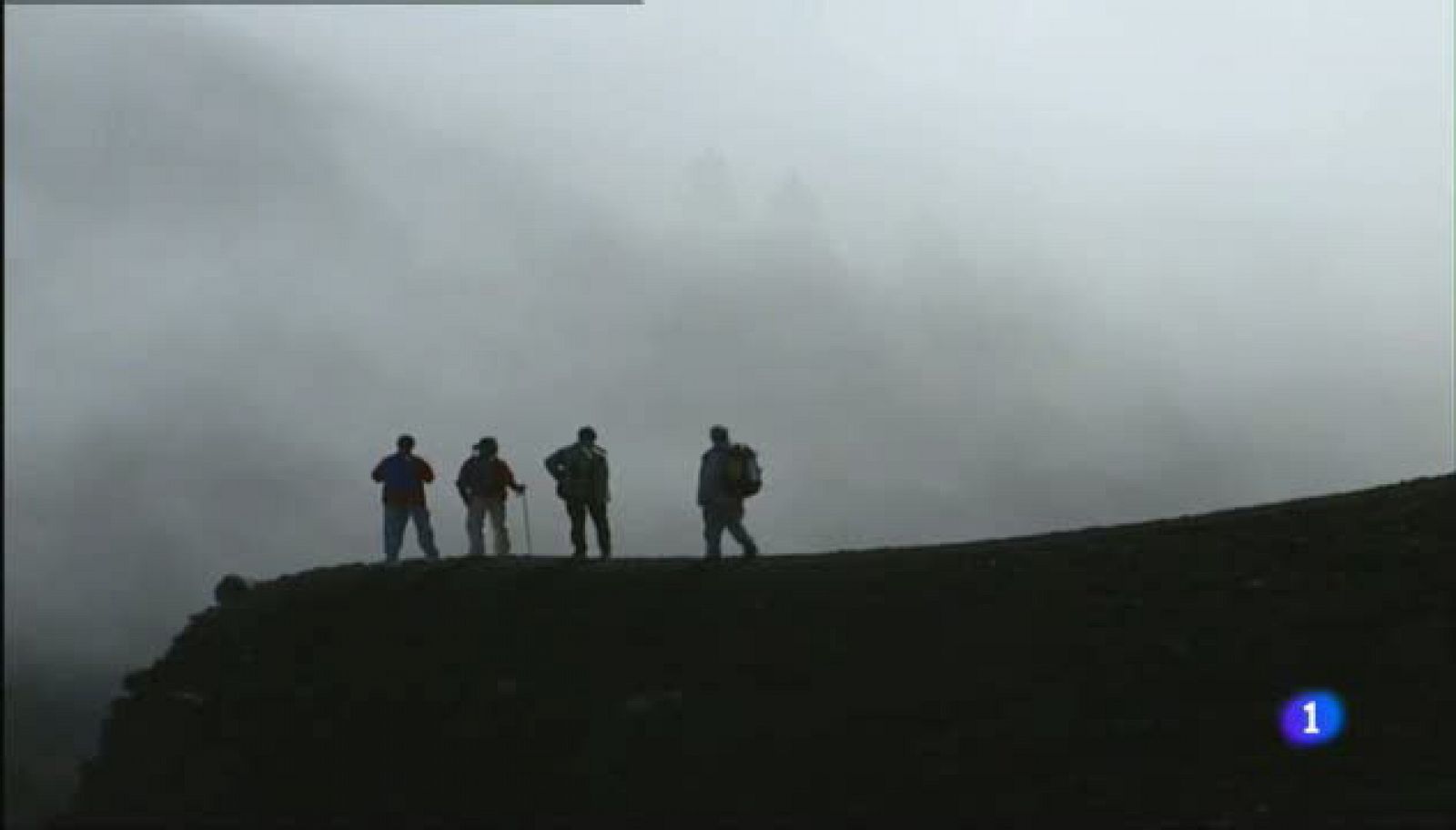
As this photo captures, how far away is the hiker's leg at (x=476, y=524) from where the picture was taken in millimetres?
30109

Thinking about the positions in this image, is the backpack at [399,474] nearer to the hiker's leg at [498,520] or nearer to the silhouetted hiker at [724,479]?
the hiker's leg at [498,520]

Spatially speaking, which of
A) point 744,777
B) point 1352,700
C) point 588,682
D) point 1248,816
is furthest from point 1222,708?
point 588,682

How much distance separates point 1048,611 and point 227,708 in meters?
12.0

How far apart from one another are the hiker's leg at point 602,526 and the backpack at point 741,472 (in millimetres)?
2823

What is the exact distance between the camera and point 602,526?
98.9ft

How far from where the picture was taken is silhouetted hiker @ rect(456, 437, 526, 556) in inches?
1179

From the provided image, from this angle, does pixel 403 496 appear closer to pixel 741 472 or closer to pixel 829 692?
pixel 741 472

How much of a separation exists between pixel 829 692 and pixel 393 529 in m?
10.3

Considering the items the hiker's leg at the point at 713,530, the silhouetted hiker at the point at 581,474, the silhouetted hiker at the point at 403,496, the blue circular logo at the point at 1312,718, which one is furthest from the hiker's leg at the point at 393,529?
the blue circular logo at the point at 1312,718

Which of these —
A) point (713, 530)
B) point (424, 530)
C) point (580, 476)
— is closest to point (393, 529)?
point (424, 530)

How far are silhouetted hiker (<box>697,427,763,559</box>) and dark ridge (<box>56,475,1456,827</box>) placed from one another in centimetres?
96

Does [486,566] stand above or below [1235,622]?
above

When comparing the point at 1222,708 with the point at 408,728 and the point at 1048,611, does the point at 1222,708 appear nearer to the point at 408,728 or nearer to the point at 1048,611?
the point at 1048,611

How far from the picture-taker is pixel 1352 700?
21.5 meters
